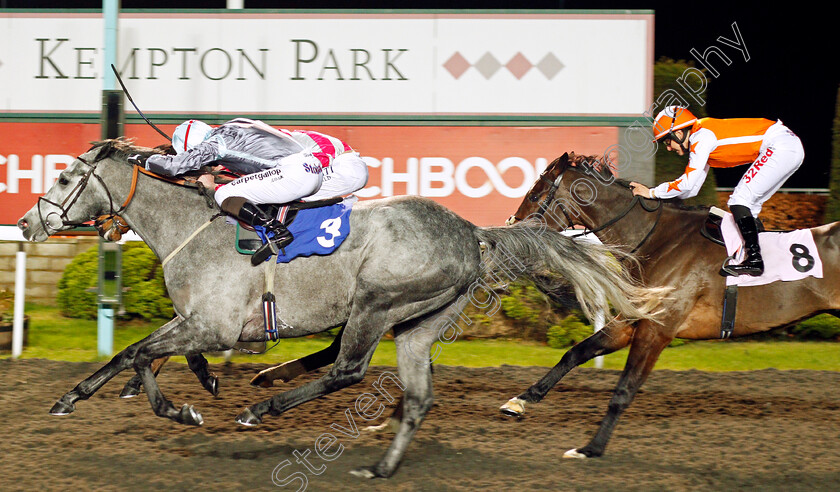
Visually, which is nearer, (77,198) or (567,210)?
(77,198)

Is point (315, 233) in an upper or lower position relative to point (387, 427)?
upper

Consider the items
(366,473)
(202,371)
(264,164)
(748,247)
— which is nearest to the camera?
(366,473)

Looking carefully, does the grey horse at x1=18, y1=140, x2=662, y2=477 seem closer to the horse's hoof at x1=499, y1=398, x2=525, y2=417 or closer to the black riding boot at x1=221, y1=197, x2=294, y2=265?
the black riding boot at x1=221, y1=197, x2=294, y2=265

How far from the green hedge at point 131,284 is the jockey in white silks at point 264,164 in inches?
121

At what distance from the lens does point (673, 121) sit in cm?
499

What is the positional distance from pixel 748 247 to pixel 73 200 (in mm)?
3706

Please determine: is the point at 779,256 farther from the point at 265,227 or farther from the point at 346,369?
the point at 265,227

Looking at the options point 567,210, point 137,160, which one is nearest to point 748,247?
point 567,210

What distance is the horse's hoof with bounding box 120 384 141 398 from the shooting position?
17.4 feet

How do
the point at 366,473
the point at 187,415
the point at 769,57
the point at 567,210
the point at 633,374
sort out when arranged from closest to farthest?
the point at 366,473
the point at 187,415
the point at 633,374
the point at 567,210
the point at 769,57

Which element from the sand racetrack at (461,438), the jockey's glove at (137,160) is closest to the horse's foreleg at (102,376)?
the sand racetrack at (461,438)

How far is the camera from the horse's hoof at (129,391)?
5289 millimetres

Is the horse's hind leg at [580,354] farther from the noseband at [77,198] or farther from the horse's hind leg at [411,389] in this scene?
the noseband at [77,198]

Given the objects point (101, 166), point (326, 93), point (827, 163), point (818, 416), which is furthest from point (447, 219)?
point (827, 163)
